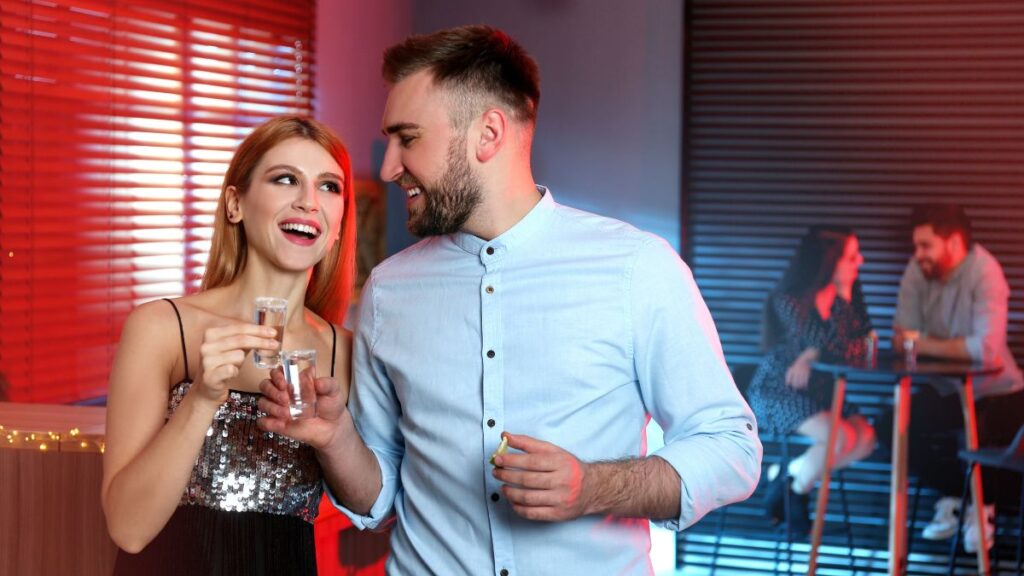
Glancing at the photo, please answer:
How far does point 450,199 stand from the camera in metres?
1.71

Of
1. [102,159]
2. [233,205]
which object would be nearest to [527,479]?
[233,205]

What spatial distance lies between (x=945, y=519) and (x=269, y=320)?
4051 mm

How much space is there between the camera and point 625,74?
506 cm

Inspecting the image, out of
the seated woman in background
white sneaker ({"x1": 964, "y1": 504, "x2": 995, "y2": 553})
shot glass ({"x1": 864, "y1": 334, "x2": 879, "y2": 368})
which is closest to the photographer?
shot glass ({"x1": 864, "y1": 334, "x2": 879, "y2": 368})

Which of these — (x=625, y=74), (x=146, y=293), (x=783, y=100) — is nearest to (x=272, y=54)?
(x=146, y=293)

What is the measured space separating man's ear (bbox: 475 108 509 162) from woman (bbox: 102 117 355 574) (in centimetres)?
30

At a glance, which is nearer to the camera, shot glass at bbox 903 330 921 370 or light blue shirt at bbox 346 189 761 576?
light blue shirt at bbox 346 189 761 576

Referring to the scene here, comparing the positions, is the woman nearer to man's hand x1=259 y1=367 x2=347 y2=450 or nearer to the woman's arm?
the woman's arm

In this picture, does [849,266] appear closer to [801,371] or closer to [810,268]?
[810,268]

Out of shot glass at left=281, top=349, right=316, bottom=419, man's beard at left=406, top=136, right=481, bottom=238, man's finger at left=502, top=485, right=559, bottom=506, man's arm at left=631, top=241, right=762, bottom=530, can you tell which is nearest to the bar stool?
man's arm at left=631, top=241, right=762, bottom=530

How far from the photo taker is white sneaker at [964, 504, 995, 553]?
4.63 metres

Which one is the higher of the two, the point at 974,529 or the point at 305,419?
the point at 305,419

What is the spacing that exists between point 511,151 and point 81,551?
1.15 metres

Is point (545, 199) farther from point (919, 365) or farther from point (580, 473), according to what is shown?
point (919, 365)
